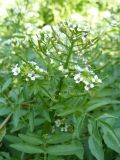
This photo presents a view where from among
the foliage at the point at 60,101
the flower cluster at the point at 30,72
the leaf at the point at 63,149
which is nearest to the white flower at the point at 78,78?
the foliage at the point at 60,101

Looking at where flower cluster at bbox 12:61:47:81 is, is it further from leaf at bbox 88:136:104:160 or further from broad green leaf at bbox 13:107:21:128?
leaf at bbox 88:136:104:160

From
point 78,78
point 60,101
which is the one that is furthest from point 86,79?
point 60,101

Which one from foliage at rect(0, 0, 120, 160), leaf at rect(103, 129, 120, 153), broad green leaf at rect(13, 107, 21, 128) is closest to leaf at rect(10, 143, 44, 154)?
foliage at rect(0, 0, 120, 160)

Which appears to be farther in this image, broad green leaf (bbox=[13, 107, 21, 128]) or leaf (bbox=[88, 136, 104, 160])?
broad green leaf (bbox=[13, 107, 21, 128])

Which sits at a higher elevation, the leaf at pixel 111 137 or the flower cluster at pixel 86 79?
the flower cluster at pixel 86 79

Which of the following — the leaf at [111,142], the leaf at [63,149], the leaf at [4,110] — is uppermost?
the leaf at [4,110]

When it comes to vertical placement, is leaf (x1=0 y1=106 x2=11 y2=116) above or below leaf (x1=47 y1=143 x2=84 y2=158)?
above

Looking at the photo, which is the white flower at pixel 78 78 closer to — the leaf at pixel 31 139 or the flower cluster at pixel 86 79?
the flower cluster at pixel 86 79

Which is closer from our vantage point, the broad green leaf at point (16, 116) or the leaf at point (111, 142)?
the leaf at point (111, 142)

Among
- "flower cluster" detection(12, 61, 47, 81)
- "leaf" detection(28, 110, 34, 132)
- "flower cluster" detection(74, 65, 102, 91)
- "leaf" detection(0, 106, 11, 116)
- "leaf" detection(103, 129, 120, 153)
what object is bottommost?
"leaf" detection(103, 129, 120, 153)

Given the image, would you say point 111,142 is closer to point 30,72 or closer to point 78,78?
point 78,78

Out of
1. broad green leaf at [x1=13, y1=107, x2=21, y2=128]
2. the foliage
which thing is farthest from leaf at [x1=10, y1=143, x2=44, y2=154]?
broad green leaf at [x1=13, y1=107, x2=21, y2=128]
